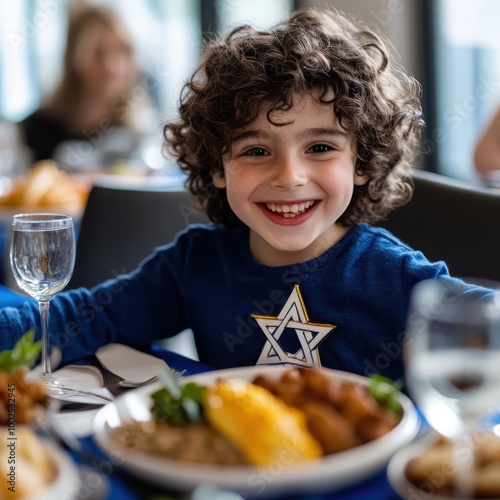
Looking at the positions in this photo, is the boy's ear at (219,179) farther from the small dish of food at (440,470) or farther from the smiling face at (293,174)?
the small dish of food at (440,470)

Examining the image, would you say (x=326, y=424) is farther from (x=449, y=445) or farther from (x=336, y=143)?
(x=336, y=143)

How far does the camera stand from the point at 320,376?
0.72m

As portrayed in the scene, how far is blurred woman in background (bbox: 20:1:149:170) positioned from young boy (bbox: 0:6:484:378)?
2803 millimetres

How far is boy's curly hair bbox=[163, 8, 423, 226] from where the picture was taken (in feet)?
4.24

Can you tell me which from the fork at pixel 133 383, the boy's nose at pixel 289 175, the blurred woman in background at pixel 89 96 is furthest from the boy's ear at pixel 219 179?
the blurred woman in background at pixel 89 96

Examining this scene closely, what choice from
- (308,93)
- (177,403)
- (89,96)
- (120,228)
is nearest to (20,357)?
(177,403)

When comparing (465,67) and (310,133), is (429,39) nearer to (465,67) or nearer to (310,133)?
(465,67)

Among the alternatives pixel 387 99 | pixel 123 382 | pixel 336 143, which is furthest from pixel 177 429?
pixel 387 99

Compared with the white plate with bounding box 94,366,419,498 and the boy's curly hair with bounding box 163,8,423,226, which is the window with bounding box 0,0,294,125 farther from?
the white plate with bounding box 94,366,419,498

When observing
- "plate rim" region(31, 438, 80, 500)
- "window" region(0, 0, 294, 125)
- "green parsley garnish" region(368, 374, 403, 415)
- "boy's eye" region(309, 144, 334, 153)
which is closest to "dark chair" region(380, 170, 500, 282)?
"boy's eye" region(309, 144, 334, 153)

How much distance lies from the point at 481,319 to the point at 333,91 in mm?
772

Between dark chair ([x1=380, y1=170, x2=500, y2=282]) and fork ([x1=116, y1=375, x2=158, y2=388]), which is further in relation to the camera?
dark chair ([x1=380, y1=170, x2=500, y2=282])

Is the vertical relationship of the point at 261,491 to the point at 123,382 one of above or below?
above

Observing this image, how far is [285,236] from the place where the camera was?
1.30 m
